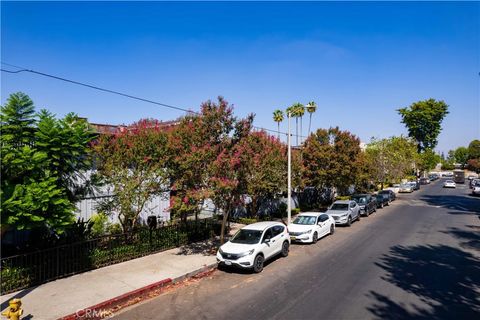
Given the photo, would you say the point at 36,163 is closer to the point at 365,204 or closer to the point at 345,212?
the point at 345,212

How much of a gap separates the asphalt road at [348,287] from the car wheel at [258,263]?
0.32 meters

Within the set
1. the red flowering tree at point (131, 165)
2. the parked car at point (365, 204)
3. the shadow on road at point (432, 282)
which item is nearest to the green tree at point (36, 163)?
the red flowering tree at point (131, 165)

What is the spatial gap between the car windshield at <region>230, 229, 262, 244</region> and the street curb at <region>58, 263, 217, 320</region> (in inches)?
79.7

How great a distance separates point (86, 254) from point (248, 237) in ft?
21.0

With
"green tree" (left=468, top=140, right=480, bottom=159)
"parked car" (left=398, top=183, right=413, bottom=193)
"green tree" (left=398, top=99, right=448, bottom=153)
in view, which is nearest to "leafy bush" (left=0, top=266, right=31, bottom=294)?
Result: "parked car" (left=398, top=183, right=413, bottom=193)

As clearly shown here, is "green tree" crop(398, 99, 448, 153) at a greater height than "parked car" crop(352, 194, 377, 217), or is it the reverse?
"green tree" crop(398, 99, 448, 153)

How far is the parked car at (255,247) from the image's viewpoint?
12.2 metres

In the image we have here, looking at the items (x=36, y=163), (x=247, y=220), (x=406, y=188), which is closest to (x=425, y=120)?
(x=406, y=188)

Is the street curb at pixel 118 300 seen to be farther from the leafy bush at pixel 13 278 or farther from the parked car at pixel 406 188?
the parked car at pixel 406 188

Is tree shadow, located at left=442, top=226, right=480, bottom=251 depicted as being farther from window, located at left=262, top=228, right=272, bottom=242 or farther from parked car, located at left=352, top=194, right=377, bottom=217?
window, located at left=262, top=228, right=272, bottom=242

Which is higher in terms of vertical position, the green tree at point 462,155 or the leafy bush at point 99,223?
the green tree at point 462,155

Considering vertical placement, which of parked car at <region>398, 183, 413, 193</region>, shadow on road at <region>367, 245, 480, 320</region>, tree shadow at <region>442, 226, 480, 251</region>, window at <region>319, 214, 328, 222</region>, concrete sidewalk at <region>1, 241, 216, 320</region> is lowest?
concrete sidewalk at <region>1, 241, 216, 320</region>

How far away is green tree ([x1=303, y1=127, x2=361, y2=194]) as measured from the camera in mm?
26656

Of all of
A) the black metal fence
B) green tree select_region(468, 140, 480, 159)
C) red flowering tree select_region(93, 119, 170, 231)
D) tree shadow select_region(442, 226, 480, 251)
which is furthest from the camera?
green tree select_region(468, 140, 480, 159)
